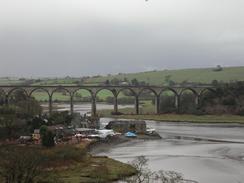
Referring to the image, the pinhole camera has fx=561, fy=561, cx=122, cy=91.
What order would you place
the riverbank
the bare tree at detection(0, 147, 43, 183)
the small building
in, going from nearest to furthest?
1. the bare tree at detection(0, 147, 43, 183)
2. the small building
3. the riverbank

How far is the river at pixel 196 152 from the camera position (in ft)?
192

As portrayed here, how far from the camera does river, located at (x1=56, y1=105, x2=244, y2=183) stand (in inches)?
2301

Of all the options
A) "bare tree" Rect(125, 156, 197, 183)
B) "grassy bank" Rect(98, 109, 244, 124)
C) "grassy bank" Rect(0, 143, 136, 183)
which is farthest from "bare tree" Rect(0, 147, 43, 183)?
"grassy bank" Rect(98, 109, 244, 124)

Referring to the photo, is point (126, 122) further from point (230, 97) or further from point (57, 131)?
point (230, 97)

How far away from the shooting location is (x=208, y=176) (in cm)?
5597

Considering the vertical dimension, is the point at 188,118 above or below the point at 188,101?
below

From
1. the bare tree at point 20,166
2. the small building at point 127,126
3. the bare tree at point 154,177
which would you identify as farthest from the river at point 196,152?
the bare tree at point 20,166

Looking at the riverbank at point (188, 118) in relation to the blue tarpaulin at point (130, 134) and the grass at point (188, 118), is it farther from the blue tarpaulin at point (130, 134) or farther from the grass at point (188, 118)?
the blue tarpaulin at point (130, 134)

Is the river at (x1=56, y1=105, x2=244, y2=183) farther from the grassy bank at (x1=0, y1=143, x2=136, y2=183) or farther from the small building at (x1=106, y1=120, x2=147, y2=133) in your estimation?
the grassy bank at (x1=0, y1=143, x2=136, y2=183)

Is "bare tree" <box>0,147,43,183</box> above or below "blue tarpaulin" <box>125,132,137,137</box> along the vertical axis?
above

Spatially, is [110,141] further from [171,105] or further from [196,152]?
[171,105]

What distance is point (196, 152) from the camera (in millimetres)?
75688

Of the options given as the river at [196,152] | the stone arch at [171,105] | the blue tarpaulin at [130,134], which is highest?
the stone arch at [171,105]

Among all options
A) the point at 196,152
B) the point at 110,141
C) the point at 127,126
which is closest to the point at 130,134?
the point at 127,126
